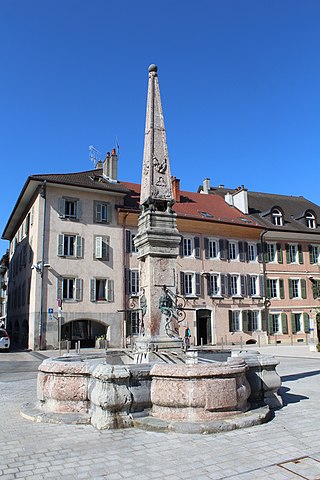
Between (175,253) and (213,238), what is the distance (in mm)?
23323

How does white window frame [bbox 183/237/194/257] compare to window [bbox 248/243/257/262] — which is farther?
window [bbox 248/243/257/262]

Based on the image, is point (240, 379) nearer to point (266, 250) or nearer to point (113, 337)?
point (113, 337)

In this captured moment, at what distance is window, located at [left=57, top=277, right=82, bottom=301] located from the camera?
87.4 feet

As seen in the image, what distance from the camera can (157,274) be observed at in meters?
8.84

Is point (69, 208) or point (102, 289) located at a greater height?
point (69, 208)

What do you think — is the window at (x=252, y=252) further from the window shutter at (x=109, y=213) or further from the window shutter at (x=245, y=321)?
the window shutter at (x=109, y=213)

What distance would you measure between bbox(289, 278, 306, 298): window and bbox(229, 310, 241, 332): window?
567cm

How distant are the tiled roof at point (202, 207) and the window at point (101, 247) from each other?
3170 mm

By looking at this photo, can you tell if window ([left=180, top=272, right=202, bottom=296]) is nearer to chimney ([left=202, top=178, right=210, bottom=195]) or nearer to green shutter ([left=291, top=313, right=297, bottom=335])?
green shutter ([left=291, top=313, right=297, bottom=335])

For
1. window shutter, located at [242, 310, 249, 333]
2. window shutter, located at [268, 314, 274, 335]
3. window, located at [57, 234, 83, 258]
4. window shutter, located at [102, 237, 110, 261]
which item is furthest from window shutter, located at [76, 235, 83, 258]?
window shutter, located at [268, 314, 274, 335]

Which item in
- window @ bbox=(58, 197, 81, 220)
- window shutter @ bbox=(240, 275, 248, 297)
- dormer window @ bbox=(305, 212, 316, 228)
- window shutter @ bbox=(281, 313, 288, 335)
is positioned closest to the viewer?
window @ bbox=(58, 197, 81, 220)

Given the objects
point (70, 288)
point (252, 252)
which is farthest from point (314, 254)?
point (70, 288)

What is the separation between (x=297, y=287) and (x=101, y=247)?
17.2 m

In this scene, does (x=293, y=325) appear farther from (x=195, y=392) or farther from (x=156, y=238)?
(x=195, y=392)
